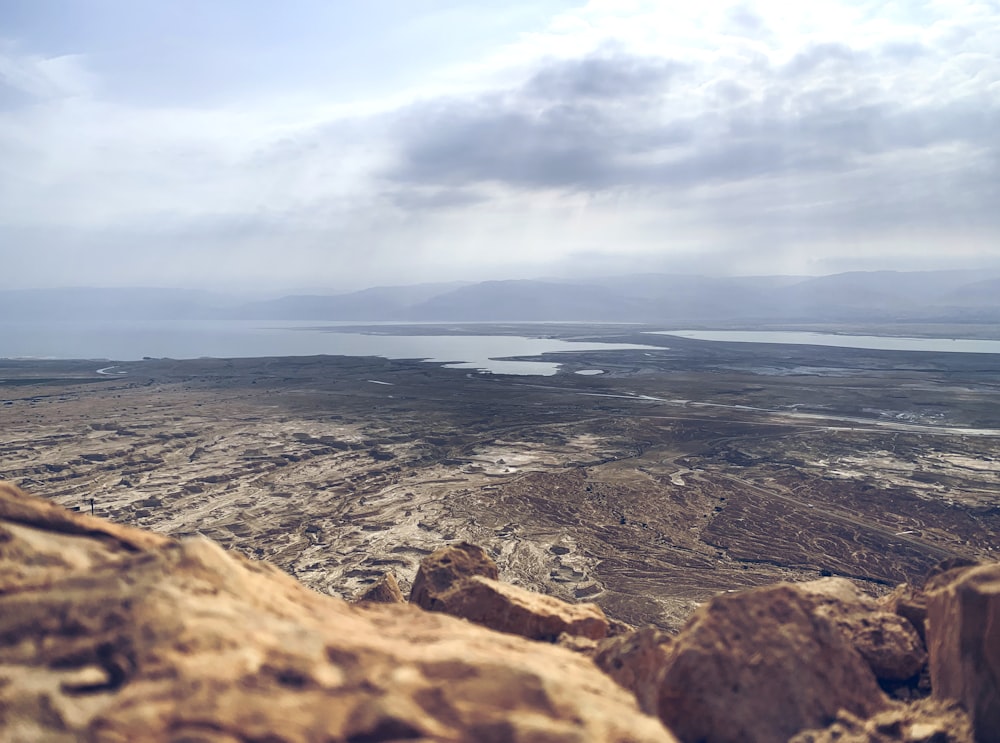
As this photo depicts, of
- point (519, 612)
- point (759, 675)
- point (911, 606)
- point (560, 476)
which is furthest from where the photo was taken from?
point (560, 476)

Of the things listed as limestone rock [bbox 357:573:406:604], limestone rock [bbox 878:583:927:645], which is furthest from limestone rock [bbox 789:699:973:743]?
limestone rock [bbox 357:573:406:604]

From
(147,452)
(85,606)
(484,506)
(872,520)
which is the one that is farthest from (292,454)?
(85,606)

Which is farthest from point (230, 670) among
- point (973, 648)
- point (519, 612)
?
point (973, 648)

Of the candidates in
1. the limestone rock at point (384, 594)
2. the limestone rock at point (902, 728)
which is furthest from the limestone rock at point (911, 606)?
the limestone rock at point (384, 594)

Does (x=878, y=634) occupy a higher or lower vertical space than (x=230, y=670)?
lower

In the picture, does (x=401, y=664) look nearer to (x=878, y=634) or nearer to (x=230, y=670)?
(x=230, y=670)

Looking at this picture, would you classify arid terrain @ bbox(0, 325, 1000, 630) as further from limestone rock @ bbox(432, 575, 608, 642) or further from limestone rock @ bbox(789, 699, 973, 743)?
limestone rock @ bbox(789, 699, 973, 743)

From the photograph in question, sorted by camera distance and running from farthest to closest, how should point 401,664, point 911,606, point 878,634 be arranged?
point 911,606, point 878,634, point 401,664
